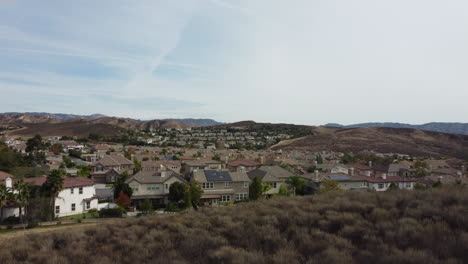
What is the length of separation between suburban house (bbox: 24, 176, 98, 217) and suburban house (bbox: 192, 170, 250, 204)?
12425 millimetres

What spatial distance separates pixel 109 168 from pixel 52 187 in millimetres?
27962

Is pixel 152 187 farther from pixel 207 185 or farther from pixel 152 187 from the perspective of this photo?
pixel 207 185

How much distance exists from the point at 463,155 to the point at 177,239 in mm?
130865

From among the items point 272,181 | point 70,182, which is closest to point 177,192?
point 70,182

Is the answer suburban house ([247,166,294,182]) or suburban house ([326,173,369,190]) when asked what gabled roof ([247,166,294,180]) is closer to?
suburban house ([247,166,294,182])

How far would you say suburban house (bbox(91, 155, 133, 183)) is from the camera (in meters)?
52.6

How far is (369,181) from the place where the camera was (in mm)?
44094

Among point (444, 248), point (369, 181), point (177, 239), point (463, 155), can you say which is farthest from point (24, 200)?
point (463, 155)

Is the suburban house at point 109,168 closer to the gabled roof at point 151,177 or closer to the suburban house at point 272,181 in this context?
the gabled roof at point 151,177

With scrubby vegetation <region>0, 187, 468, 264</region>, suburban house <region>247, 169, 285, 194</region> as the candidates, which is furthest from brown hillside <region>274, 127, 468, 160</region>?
scrubby vegetation <region>0, 187, 468, 264</region>

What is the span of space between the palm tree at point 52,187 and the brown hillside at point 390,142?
106365 millimetres

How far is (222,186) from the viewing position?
131ft

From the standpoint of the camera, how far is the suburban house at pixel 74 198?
31.6 meters

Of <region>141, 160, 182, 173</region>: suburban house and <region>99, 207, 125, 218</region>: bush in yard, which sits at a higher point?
<region>141, 160, 182, 173</region>: suburban house
